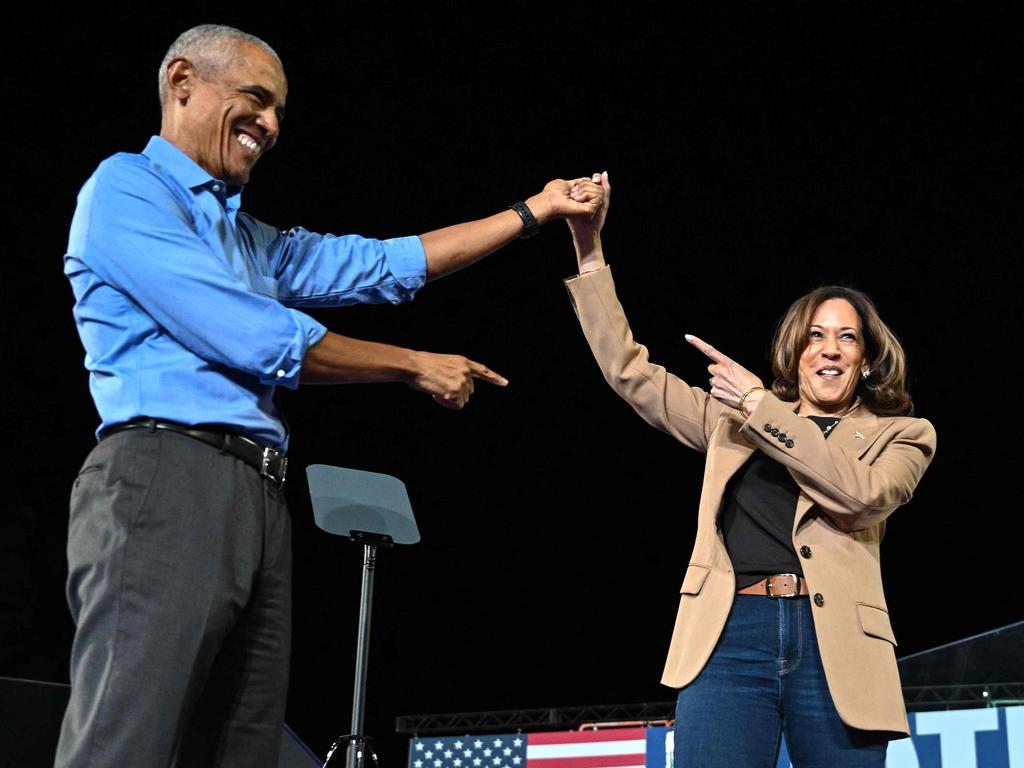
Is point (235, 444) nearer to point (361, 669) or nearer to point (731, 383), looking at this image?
Result: point (731, 383)

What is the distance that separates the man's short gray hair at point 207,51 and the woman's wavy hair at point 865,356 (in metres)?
1.22

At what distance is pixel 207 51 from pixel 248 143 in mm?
130

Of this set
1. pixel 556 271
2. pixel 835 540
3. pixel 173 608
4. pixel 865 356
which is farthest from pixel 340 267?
pixel 556 271

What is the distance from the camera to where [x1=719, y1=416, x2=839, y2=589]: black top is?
75.3 inches

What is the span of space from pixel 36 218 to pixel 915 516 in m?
6.03

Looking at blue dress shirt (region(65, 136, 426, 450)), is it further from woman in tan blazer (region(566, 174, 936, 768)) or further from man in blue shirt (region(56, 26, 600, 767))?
woman in tan blazer (region(566, 174, 936, 768))

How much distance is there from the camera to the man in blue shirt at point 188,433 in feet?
3.65

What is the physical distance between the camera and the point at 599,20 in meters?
5.68

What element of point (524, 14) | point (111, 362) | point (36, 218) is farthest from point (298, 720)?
point (111, 362)

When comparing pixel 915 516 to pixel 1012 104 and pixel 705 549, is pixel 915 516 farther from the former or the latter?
pixel 705 549

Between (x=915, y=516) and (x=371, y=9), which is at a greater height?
(x=371, y=9)

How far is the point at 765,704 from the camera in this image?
71.4 inches

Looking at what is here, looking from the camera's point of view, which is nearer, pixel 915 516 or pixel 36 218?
pixel 36 218

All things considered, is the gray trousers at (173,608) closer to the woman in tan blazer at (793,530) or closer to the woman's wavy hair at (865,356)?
the woman in tan blazer at (793,530)
